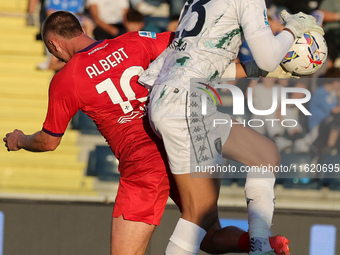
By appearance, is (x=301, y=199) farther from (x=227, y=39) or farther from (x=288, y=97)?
(x=227, y=39)

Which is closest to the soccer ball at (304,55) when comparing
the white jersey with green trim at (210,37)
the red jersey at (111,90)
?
the white jersey with green trim at (210,37)

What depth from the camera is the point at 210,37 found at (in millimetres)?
3238

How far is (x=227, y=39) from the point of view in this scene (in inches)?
128

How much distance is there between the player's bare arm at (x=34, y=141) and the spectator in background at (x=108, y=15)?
→ 2.80 metres

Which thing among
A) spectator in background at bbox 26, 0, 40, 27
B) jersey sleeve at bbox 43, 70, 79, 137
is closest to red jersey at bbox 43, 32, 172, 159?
jersey sleeve at bbox 43, 70, 79, 137

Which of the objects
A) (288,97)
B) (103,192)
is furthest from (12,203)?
(288,97)

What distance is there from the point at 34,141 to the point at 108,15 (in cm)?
304

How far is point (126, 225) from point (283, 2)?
12.6ft

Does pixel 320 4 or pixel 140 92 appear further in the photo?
pixel 320 4

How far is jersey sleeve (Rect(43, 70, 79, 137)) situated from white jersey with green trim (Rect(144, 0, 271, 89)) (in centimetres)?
49

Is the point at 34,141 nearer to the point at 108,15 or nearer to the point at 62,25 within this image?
the point at 62,25

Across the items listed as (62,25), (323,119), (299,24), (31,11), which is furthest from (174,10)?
(299,24)

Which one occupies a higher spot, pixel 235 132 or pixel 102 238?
pixel 235 132

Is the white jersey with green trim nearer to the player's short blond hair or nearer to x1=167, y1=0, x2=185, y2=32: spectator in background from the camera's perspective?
the player's short blond hair
